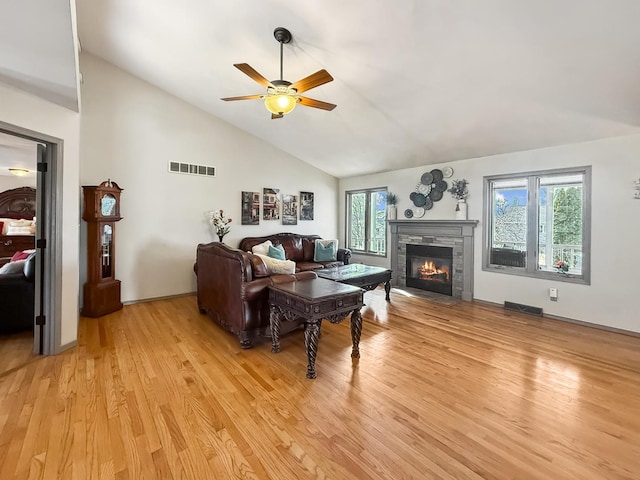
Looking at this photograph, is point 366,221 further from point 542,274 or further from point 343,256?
point 542,274

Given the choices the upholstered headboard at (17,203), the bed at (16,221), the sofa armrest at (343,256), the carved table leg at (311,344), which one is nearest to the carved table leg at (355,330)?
the carved table leg at (311,344)

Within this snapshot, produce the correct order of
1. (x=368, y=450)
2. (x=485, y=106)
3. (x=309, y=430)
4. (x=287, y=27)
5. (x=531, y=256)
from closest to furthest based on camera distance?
1. (x=368, y=450)
2. (x=309, y=430)
3. (x=287, y=27)
4. (x=485, y=106)
5. (x=531, y=256)

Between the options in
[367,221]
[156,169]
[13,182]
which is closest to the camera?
[156,169]

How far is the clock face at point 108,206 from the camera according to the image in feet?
14.0

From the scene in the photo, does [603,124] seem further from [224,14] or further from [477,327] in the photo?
[224,14]

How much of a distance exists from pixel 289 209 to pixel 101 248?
358 cm

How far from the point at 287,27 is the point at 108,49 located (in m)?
2.93

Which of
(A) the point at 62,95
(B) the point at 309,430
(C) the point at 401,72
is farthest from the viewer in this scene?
(C) the point at 401,72

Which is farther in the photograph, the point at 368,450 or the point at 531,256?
the point at 531,256

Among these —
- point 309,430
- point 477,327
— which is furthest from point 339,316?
point 477,327

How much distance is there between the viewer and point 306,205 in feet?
23.2

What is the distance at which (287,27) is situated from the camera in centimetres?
311

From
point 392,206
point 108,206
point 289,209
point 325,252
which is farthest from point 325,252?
point 108,206

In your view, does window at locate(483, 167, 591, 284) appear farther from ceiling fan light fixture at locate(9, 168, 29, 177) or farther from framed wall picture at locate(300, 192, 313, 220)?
ceiling fan light fixture at locate(9, 168, 29, 177)
